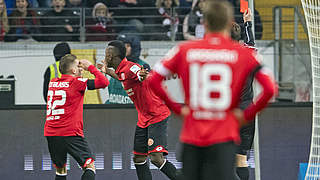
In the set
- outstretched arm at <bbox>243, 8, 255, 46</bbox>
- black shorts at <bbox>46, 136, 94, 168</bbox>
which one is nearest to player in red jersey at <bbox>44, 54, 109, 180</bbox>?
black shorts at <bbox>46, 136, 94, 168</bbox>

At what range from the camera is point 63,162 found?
799 cm

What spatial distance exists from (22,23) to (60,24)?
28.8 inches

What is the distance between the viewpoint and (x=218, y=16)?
4727 millimetres

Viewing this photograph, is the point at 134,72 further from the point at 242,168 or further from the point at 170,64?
the point at 170,64

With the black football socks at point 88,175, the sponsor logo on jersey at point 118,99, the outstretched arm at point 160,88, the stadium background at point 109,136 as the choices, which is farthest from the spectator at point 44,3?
the outstretched arm at point 160,88

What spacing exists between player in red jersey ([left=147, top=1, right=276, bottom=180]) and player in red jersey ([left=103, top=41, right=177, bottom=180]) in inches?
127

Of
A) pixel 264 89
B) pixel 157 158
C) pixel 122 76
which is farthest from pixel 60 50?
pixel 264 89

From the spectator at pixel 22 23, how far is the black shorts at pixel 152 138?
11.1 feet

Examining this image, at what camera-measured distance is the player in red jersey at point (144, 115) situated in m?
8.12

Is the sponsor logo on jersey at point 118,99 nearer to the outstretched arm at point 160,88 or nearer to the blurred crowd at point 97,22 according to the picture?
the blurred crowd at point 97,22

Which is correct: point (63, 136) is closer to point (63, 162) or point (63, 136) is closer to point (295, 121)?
point (63, 162)

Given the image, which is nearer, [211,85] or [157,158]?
[211,85]

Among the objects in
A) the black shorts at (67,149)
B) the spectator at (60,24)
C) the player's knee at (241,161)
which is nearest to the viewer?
the black shorts at (67,149)

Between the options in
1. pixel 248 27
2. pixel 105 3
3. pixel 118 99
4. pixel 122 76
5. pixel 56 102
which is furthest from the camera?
pixel 105 3
